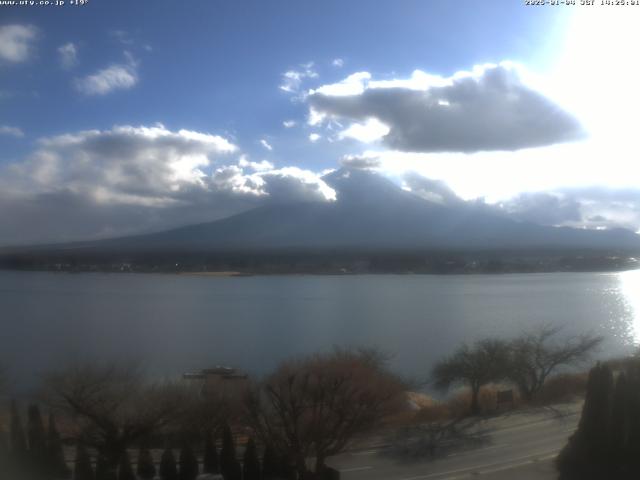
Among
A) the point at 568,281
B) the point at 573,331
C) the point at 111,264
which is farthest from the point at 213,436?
the point at 568,281

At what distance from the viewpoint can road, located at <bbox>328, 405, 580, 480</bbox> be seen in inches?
188

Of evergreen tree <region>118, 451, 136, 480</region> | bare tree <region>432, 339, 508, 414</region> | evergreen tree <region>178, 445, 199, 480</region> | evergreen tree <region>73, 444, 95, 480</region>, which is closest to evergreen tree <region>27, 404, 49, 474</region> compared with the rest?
evergreen tree <region>73, 444, 95, 480</region>

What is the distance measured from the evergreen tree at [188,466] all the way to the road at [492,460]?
45.4 inches

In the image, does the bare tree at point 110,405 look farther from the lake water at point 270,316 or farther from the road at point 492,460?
the lake water at point 270,316

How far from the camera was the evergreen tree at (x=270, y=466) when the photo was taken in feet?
16.3

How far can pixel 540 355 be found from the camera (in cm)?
867

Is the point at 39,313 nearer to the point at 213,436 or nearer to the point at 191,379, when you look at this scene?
the point at 191,379

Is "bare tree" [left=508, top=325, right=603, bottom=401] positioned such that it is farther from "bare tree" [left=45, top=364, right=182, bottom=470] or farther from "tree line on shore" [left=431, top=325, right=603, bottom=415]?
"bare tree" [left=45, top=364, right=182, bottom=470]

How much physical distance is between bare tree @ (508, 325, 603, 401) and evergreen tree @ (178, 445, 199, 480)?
410cm

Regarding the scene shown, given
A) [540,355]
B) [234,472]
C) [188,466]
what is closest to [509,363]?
[540,355]

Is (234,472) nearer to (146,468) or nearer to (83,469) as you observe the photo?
(146,468)

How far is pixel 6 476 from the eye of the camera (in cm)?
454

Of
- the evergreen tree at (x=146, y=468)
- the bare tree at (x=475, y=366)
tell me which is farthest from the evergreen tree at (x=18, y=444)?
the bare tree at (x=475, y=366)

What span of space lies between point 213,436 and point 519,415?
315cm
